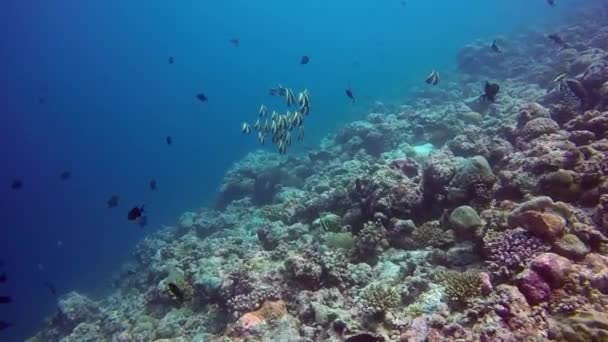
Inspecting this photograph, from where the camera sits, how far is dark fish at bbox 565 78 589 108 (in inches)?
421

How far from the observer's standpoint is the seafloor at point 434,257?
5070 mm

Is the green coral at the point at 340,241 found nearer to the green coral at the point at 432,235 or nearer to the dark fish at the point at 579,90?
the green coral at the point at 432,235

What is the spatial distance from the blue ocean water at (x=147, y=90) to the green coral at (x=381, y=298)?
25.0 meters

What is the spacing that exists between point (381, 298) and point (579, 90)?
9.05 metres

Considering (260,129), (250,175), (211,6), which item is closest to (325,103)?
(250,175)

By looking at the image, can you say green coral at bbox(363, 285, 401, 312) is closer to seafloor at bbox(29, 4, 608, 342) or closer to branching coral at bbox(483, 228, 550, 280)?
seafloor at bbox(29, 4, 608, 342)

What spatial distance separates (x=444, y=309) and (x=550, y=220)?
2.18 metres

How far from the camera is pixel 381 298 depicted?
6.09m

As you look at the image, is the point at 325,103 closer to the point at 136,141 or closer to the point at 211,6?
the point at 136,141

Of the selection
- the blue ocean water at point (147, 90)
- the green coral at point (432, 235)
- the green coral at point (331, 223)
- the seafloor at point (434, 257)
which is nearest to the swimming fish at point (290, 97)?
the seafloor at point (434, 257)

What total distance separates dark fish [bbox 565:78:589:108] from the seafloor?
29mm

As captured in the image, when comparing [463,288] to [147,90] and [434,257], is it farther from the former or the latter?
[147,90]

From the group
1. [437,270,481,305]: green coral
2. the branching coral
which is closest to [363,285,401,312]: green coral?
[437,270,481,305]: green coral

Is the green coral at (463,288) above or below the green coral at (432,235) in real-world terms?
below
